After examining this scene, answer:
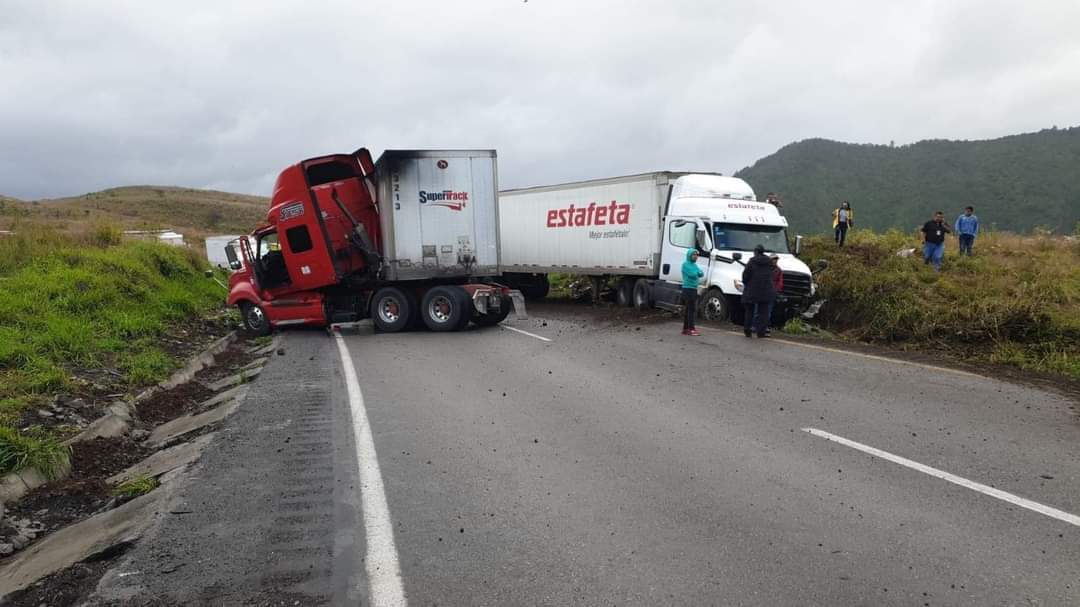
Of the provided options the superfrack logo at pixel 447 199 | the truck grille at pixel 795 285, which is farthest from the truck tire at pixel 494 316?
the truck grille at pixel 795 285

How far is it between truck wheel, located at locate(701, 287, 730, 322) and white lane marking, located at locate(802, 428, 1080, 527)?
9.15m

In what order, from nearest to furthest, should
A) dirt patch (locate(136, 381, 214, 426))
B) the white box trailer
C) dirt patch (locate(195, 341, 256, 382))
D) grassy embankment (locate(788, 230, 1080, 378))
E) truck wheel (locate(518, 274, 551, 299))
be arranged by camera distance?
dirt patch (locate(136, 381, 214, 426)) → grassy embankment (locate(788, 230, 1080, 378)) → dirt patch (locate(195, 341, 256, 382)) → the white box trailer → truck wheel (locate(518, 274, 551, 299))

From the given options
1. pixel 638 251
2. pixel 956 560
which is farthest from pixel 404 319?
pixel 956 560

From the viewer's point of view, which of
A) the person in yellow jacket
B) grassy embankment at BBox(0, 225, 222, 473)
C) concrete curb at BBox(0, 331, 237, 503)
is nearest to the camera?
concrete curb at BBox(0, 331, 237, 503)

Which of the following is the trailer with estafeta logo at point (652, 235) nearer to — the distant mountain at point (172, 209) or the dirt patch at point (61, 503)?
the dirt patch at point (61, 503)

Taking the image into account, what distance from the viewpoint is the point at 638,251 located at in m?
18.5

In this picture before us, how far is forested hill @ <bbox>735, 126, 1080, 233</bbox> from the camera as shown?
68.6 metres

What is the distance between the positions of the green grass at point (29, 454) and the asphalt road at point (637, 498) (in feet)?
4.39

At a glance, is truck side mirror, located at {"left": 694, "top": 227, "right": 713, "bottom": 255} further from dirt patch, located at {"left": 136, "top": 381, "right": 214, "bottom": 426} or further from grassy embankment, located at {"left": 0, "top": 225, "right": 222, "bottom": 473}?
grassy embankment, located at {"left": 0, "top": 225, "right": 222, "bottom": 473}

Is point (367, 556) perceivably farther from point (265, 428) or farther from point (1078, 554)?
point (1078, 554)

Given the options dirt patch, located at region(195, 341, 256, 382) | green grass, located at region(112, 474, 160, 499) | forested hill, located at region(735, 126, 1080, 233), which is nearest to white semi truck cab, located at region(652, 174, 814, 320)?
dirt patch, located at region(195, 341, 256, 382)

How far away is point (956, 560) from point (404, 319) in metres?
12.5

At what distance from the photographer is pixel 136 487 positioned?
18.0 ft

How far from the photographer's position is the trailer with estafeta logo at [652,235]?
15617 mm
